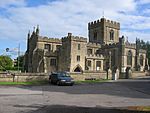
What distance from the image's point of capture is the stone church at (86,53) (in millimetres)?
66500

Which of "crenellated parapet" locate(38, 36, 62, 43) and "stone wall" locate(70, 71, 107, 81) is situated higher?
"crenellated parapet" locate(38, 36, 62, 43)

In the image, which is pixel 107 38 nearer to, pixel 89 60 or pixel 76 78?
pixel 89 60

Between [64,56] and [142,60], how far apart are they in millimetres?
28640

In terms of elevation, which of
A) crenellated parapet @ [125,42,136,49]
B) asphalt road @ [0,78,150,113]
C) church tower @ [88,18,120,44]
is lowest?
asphalt road @ [0,78,150,113]

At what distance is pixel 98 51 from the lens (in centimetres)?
8000

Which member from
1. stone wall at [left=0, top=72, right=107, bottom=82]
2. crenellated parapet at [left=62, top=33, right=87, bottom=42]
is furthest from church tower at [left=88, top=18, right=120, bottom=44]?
stone wall at [left=0, top=72, right=107, bottom=82]

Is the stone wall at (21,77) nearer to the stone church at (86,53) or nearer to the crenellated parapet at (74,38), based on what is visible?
the stone church at (86,53)

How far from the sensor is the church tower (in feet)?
286

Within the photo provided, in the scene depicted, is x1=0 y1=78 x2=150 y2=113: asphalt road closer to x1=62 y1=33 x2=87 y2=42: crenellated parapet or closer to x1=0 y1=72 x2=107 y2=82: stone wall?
x1=0 y1=72 x2=107 y2=82: stone wall

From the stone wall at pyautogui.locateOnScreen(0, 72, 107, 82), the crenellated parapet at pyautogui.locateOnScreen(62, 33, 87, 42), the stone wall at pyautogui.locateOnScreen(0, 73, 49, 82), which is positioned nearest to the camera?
the stone wall at pyautogui.locateOnScreen(0, 73, 49, 82)

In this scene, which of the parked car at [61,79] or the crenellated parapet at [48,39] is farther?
the crenellated parapet at [48,39]

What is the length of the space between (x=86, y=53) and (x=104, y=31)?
19.1 m

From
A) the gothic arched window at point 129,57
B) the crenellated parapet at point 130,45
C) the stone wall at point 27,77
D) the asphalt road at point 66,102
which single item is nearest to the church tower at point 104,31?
the crenellated parapet at point 130,45

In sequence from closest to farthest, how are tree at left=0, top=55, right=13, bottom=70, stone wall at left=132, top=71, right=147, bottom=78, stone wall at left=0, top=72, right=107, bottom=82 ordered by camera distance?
stone wall at left=0, top=72, right=107, bottom=82 < stone wall at left=132, top=71, right=147, bottom=78 < tree at left=0, top=55, right=13, bottom=70
